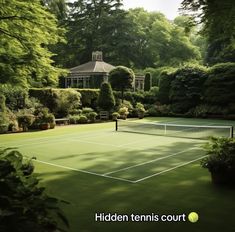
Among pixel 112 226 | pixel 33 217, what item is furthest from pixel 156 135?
pixel 33 217

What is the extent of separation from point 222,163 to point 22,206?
6226 mm

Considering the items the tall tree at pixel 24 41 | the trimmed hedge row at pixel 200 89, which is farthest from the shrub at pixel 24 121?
the trimmed hedge row at pixel 200 89

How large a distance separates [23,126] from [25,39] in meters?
14.3

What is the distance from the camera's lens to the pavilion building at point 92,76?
43.4 meters

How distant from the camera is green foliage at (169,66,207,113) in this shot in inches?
1411

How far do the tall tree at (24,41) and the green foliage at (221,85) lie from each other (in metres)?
26.9

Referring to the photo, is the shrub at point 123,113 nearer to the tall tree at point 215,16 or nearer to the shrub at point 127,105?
the shrub at point 127,105

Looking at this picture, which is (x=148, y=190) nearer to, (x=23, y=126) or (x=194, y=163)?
(x=194, y=163)

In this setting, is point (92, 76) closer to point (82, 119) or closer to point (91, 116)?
point (91, 116)

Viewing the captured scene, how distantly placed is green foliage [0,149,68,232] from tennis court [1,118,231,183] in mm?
5838

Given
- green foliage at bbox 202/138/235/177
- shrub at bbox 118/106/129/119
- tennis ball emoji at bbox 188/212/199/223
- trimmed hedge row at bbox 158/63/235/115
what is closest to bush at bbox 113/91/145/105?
trimmed hedge row at bbox 158/63/235/115

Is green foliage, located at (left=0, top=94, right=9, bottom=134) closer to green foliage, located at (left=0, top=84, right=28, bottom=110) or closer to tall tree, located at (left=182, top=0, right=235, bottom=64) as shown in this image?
green foliage, located at (left=0, top=84, right=28, bottom=110)

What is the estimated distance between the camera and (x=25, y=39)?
8.77 m

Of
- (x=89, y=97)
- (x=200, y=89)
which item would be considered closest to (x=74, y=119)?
(x=89, y=97)
